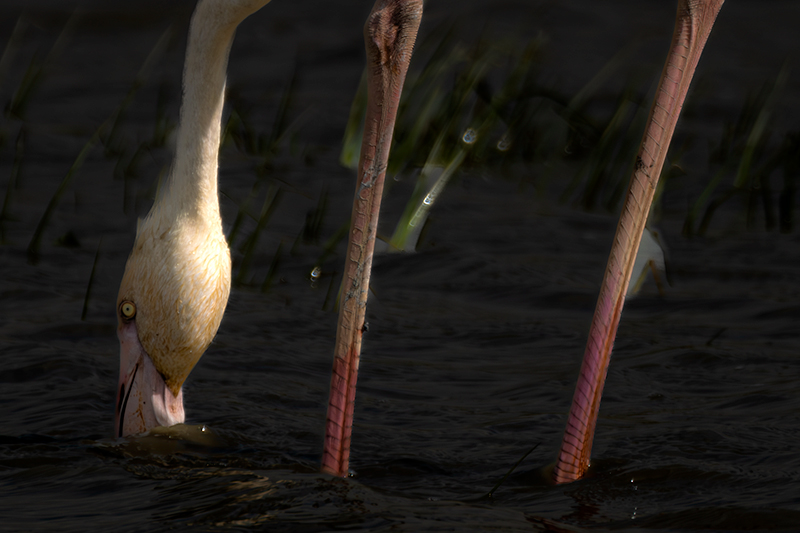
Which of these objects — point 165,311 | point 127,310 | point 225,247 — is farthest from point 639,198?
point 127,310

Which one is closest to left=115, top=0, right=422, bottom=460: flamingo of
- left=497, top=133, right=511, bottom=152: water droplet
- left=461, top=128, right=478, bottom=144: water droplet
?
left=461, top=128, right=478, bottom=144: water droplet

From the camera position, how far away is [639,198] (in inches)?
A: 140

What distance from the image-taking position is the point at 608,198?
25.3 feet

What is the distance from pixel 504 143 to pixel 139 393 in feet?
14.9

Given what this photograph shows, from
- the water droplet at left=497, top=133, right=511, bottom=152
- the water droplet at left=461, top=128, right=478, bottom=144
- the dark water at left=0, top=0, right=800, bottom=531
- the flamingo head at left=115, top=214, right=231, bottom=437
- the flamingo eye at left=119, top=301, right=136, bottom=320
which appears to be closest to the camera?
the dark water at left=0, top=0, right=800, bottom=531

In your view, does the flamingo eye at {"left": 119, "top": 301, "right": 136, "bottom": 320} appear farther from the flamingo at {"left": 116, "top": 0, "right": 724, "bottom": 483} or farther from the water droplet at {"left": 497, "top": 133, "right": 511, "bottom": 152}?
the water droplet at {"left": 497, "top": 133, "right": 511, "bottom": 152}

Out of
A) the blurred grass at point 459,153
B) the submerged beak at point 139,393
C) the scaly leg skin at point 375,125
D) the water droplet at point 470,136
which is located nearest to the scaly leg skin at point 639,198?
Answer: the scaly leg skin at point 375,125

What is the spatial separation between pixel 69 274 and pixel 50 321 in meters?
0.75

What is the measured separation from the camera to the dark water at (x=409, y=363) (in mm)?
3775

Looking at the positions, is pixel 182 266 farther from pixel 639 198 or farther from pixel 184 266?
pixel 639 198

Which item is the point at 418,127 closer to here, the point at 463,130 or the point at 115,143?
the point at 463,130

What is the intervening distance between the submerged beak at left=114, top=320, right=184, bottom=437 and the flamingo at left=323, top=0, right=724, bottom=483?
1001 millimetres

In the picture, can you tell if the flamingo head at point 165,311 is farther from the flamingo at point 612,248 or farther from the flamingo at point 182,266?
the flamingo at point 612,248

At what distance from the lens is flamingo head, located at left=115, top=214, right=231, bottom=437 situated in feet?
13.8
